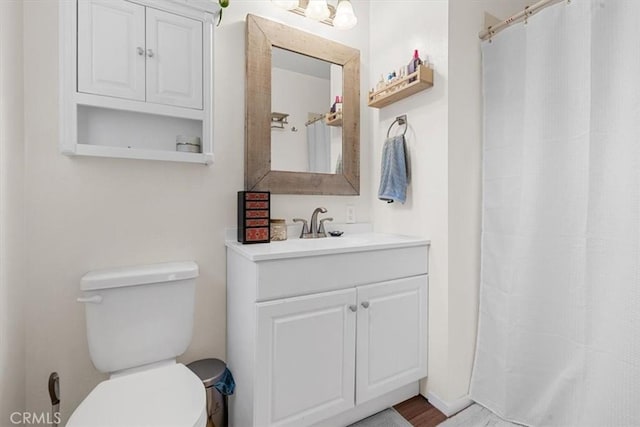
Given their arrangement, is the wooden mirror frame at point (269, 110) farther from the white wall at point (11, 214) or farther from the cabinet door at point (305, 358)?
the white wall at point (11, 214)

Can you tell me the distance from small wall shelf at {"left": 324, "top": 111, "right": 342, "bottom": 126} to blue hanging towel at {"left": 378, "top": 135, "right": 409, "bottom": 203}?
380 mm

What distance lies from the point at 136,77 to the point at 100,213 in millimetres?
623

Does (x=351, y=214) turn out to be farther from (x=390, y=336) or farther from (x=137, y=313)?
(x=137, y=313)

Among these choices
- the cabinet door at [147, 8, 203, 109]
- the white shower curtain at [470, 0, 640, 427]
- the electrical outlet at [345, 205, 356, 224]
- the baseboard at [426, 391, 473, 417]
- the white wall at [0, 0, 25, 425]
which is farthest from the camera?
the electrical outlet at [345, 205, 356, 224]

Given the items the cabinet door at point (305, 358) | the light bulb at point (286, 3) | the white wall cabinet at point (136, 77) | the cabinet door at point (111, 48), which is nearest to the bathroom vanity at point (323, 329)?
the cabinet door at point (305, 358)

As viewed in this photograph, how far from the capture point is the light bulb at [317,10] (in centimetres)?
172

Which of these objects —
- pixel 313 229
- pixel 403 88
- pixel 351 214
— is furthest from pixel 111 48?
pixel 351 214

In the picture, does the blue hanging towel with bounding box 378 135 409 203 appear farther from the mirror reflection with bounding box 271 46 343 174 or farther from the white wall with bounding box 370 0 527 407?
the mirror reflection with bounding box 271 46 343 174

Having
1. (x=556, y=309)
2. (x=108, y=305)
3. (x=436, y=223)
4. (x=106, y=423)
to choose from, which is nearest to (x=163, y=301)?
(x=108, y=305)

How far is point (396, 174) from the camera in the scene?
177 centimetres

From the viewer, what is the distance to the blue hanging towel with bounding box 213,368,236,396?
1.37 meters

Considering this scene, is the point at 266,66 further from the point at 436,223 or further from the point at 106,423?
the point at 106,423

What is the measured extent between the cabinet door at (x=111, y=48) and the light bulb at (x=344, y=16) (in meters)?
1.04

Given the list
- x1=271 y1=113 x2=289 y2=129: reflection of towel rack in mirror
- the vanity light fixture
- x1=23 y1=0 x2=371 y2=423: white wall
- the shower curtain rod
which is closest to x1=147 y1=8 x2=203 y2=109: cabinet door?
x1=23 y1=0 x2=371 y2=423: white wall
